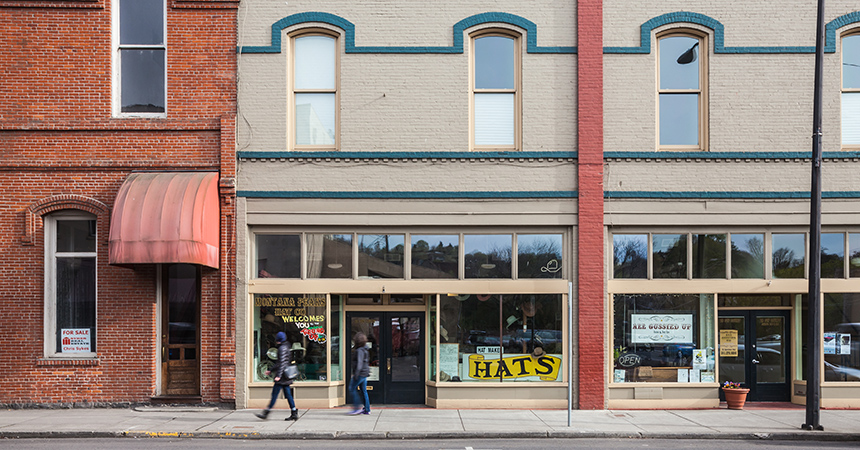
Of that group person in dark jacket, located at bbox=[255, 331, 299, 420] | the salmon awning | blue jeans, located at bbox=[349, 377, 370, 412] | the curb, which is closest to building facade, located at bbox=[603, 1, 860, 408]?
the curb

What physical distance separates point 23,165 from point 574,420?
40.3 ft

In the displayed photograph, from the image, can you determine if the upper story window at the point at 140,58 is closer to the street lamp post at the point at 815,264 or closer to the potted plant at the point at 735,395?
the street lamp post at the point at 815,264

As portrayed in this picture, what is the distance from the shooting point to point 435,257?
13672 millimetres

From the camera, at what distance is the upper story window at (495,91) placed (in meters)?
13.9

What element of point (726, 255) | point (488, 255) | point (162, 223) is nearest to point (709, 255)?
point (726, 255)

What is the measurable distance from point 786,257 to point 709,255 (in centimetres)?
167

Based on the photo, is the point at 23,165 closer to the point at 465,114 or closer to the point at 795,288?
the point at 465,114

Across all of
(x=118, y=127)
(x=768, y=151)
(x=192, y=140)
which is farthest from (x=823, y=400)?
(x=118, y=127)

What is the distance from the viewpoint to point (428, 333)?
13.7 metres

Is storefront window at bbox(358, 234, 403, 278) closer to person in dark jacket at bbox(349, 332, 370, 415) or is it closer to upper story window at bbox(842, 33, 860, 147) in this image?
person in dark jacket at bbox(349, 332, 370, 415)

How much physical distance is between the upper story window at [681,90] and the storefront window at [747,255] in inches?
86.1

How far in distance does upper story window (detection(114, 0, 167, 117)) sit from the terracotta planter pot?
13309mm

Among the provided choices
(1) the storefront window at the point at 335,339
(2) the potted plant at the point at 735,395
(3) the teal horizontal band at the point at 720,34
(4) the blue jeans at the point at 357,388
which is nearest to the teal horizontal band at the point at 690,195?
(3) the teal horizontal band at the point at 720,34

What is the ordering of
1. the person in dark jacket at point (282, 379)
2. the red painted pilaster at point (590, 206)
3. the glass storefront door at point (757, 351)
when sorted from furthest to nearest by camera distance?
the glass storefront door at point (757, 351)
the red painted pilaster at point (590, 206)
the person in dark jacket at point (282, 379)
